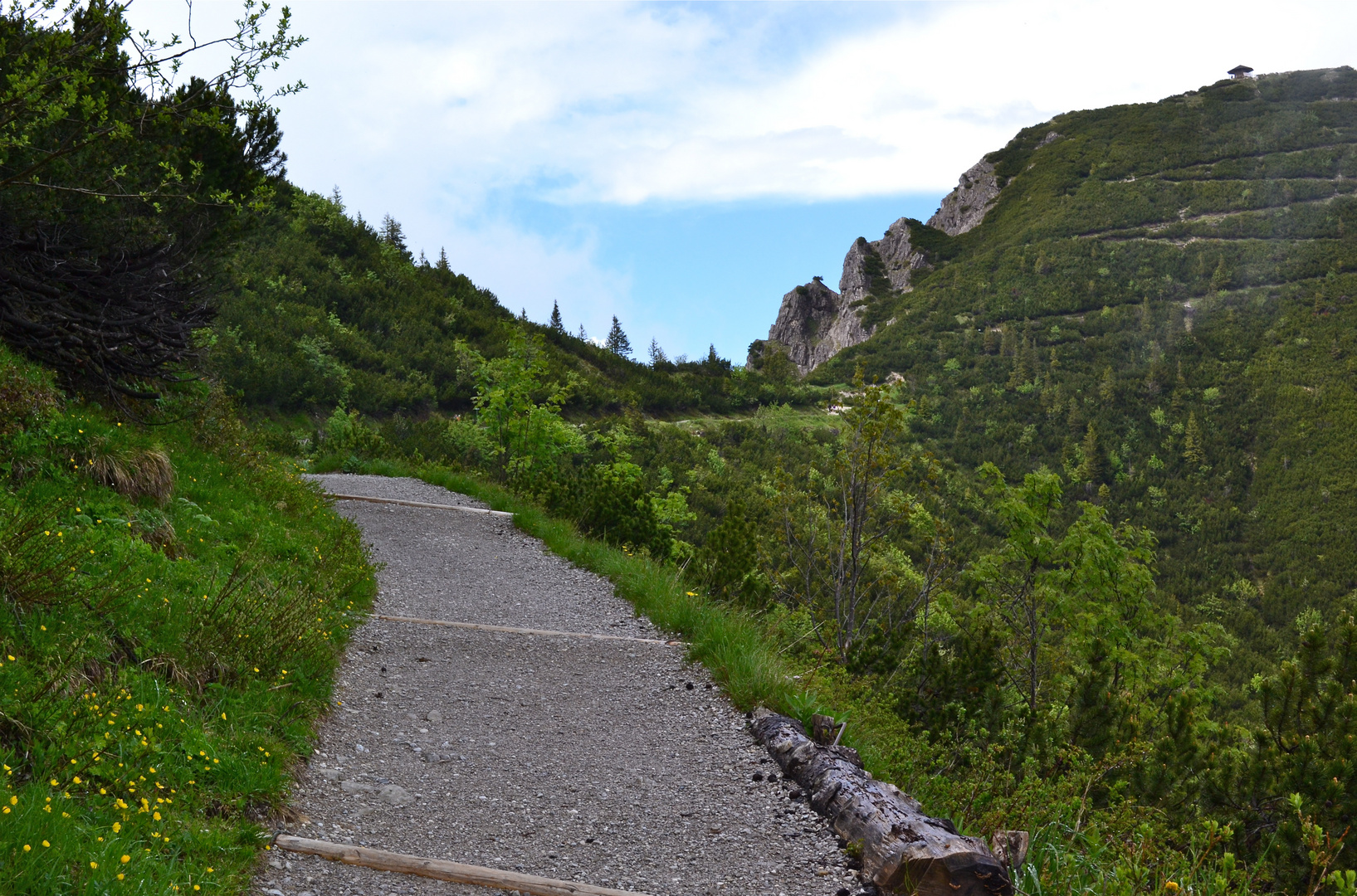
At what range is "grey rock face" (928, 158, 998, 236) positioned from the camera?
14188 centimetres

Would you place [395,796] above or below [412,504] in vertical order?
below

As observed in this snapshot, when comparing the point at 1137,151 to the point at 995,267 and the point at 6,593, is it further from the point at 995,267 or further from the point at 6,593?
the point at 6,593

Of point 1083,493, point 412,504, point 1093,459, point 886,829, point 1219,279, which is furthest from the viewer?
point 1219,279

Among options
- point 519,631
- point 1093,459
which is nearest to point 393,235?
point 519,631

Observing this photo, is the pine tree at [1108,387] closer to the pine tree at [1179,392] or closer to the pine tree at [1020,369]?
the pine tree at [1179,392]

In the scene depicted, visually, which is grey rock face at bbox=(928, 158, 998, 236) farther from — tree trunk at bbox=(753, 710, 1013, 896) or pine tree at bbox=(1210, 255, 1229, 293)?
tree trunk at bbox=(753, 710, 1013, 896)

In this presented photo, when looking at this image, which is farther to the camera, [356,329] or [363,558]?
[356,329]

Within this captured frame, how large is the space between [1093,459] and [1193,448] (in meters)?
11.6

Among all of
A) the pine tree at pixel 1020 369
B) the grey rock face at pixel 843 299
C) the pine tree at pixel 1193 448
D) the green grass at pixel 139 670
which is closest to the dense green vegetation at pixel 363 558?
the green grass at pixel 139 670

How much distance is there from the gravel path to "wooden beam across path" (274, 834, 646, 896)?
5 centimetres

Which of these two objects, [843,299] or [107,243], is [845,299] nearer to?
[843,299]

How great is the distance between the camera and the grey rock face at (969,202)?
141875 millimetres

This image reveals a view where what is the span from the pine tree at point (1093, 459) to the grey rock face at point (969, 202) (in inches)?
2842

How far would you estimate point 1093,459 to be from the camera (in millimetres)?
76125
